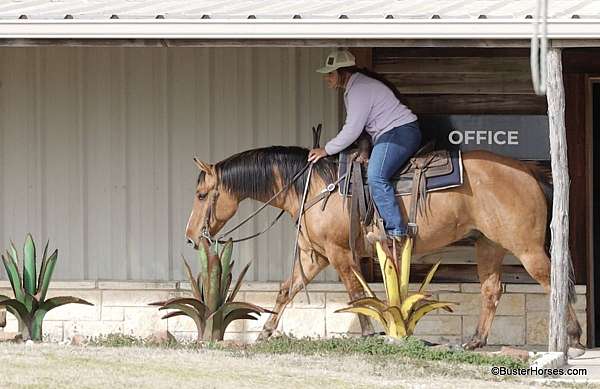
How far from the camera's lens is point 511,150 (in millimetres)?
12109

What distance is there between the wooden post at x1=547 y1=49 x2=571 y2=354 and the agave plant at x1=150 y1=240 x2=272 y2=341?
7.41 feet

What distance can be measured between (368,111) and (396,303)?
1515mm

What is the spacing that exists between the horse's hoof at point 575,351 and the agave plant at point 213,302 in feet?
7.71

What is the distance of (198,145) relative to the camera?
12.5m

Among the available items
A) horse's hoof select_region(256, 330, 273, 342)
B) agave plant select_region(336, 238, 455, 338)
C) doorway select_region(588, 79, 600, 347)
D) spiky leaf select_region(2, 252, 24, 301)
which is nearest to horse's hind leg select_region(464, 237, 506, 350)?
agave plant select_region(336, 238, 455, 338)

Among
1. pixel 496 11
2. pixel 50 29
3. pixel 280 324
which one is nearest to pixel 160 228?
pixel 280 324

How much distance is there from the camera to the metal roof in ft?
33.6

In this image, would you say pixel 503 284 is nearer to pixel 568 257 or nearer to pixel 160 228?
pixel 568 257

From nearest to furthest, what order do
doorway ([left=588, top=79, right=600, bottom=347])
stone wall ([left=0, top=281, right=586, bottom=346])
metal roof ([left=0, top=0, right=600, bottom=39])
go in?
metal roof ([left=0, top=0, right=600, bottom=39]), stone wall ([left=0, top=281, right=586, bottom=346]), doorway ([left=588, top=79, right=600, bottom=347])

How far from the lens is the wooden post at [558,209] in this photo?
409 inches

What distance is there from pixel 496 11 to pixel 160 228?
3.68m

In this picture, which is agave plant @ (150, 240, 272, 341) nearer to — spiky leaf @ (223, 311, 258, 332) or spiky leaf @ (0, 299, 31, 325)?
spiky leaf @ (223, 311, 258, 332)

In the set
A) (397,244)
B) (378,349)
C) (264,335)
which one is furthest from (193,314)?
(397,244)

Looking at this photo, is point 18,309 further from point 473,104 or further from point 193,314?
point 473,104
